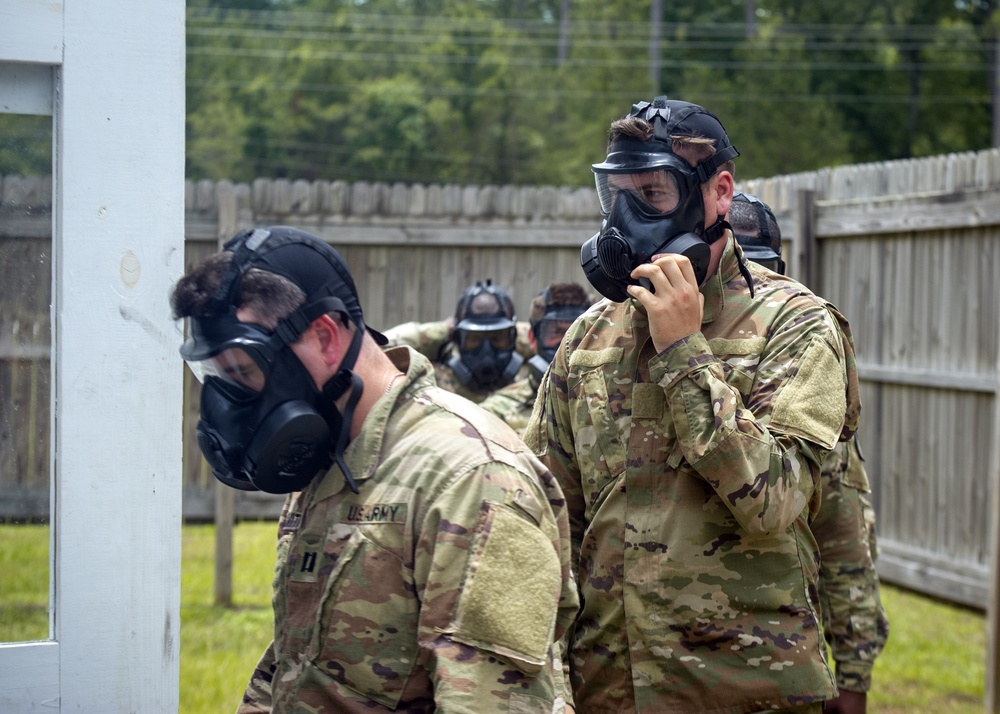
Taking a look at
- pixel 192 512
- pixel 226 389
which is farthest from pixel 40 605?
pixel 192 512

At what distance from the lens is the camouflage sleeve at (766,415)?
103 inches

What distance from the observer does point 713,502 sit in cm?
285

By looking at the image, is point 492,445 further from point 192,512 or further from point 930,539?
point 192,512

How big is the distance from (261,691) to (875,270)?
21.5 ft

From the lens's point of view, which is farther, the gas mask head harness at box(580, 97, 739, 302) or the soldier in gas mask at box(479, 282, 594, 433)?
the soldier in gas mask at box(479, 282, 594, 433)

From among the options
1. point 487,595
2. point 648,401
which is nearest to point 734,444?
point 648,401

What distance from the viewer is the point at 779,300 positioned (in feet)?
9.75

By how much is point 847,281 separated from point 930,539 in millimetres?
2032

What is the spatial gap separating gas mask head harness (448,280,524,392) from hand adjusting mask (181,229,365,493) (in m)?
3.97

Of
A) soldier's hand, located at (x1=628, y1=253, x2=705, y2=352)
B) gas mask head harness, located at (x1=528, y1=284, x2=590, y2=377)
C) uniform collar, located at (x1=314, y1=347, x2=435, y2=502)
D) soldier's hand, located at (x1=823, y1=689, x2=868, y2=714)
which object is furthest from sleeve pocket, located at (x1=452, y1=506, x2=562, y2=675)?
gas mask head harness, located at (x1=528, y1=284, x2=590, y2=377)

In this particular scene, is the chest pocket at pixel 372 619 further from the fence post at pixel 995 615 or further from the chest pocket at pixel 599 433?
the fence post at pixel 995 615

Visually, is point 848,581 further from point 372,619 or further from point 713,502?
point 372,619

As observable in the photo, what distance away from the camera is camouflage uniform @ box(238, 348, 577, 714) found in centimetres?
205

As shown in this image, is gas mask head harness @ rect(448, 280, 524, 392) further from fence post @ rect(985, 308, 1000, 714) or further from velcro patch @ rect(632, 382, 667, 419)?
velcro patch @ rect(632, 382, 667, 419)
